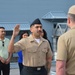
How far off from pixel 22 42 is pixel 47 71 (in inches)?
28.6

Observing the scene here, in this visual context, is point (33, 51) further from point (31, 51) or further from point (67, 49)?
point (67, 49)

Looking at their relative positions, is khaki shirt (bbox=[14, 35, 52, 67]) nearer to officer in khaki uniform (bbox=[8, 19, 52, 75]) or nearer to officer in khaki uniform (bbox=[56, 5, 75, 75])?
officer in khaki uniform (bbox=[8, 19, 52, 75])

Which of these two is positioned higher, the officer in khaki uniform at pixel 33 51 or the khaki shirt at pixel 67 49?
the khaki shirt at pixel 67 49

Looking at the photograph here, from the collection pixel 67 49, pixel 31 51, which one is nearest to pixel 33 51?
pixel 31 51

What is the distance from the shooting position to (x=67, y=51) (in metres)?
4.03

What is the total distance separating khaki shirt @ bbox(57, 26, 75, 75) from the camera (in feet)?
13.1

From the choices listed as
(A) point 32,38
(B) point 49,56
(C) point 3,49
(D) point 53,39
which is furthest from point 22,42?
(D) point 53,39

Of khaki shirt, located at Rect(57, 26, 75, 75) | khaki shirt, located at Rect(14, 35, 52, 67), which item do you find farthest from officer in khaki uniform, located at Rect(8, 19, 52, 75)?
khaki shirt, located at Rect(57, 26, 75, 75)

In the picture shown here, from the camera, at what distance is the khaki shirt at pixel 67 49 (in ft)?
13.1

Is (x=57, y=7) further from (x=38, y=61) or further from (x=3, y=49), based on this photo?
(x=38, y=61)

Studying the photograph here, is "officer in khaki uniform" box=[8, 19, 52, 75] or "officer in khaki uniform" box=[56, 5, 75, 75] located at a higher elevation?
"officer in khaki uniform" box=[56, 5, 75, 75]

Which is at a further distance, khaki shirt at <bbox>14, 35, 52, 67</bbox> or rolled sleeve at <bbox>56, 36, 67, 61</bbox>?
khaki shirt at <bbox>14, 35, 52, 67</bbox>

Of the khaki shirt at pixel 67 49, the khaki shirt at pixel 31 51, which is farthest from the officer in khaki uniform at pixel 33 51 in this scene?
the khaki shirt at pixel 67 49

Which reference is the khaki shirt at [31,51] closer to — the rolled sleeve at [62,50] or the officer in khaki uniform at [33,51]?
the officer in khaki uniform at [33,51]
